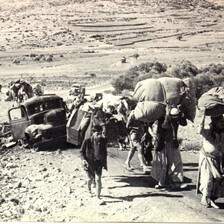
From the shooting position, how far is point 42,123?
752 centimetres

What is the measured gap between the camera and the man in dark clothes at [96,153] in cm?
550

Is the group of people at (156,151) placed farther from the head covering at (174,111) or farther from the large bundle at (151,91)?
the large bundle at (151,91)

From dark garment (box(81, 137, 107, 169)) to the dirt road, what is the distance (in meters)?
0.54

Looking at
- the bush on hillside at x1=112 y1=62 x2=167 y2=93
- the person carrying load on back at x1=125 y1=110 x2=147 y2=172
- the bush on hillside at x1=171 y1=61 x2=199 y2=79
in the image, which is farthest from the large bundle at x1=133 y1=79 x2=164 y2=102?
the bush on hillside at x1=171 y1=61 x2=199 y2=79

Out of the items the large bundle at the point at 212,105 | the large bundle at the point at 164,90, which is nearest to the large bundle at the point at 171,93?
the large bundle at the point at 164,90

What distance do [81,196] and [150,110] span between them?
1.35 metres

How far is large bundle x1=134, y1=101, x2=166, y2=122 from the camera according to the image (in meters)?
5.82

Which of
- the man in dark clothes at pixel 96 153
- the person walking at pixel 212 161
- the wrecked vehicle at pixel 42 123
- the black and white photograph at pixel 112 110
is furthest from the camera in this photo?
the wrecked vehicle at pixel 42 123

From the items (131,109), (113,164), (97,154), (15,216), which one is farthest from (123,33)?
(15,216)

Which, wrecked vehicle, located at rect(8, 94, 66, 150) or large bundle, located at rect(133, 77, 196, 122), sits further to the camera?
wrecked vehicle, located at rect(8, 94, 66, 150)

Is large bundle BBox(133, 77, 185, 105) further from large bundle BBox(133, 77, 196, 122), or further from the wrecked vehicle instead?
the wrecked vehicle

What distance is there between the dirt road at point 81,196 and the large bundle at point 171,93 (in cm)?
97

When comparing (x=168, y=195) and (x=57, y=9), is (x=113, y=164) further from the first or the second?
(x=57, y=9)

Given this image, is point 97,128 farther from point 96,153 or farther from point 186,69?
point 186,69
